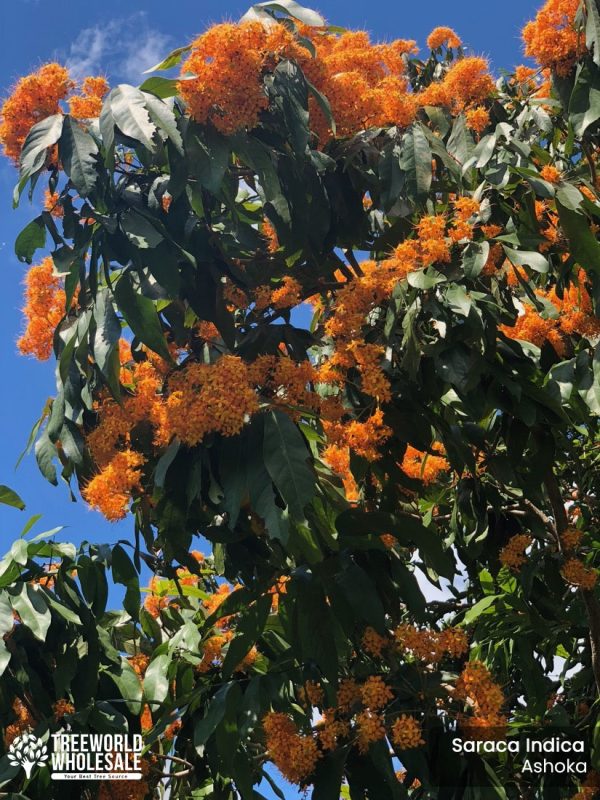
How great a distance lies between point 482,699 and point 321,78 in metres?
1.95

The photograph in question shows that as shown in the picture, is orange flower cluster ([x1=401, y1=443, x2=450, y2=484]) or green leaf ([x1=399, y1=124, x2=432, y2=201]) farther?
orange flower cluster ([x1=401, y1=443, x2=450, y2=484])

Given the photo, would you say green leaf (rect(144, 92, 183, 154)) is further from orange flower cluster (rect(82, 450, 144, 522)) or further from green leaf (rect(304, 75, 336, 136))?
orange flower cluster (rect(82, 450, 144, 522))

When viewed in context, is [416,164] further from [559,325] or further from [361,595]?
[361,595]

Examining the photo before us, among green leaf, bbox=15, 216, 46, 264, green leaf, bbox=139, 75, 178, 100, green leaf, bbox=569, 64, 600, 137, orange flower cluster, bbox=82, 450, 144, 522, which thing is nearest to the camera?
orange flower cluster, bbox=82, 450, 144, 522

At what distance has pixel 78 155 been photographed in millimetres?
2820

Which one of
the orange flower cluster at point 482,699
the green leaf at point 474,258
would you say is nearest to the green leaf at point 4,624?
the orange flower cluster at point 482,699

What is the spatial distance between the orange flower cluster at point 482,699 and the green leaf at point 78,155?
172 cm

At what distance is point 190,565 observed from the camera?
3125 millimetres

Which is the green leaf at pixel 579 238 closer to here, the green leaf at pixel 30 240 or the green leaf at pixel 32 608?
the green leaf at pixel 30 240

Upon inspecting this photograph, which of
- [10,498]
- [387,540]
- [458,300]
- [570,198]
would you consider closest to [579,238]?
[570,198]

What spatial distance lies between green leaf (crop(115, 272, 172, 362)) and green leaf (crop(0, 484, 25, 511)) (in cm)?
109

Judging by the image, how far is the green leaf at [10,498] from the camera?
3.57 m

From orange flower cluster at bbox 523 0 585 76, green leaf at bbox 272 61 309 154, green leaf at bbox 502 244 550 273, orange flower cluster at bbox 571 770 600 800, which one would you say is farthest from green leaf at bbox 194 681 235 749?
orange flower cluster at bbox 523 0 585 76

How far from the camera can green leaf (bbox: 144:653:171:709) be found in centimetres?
342
